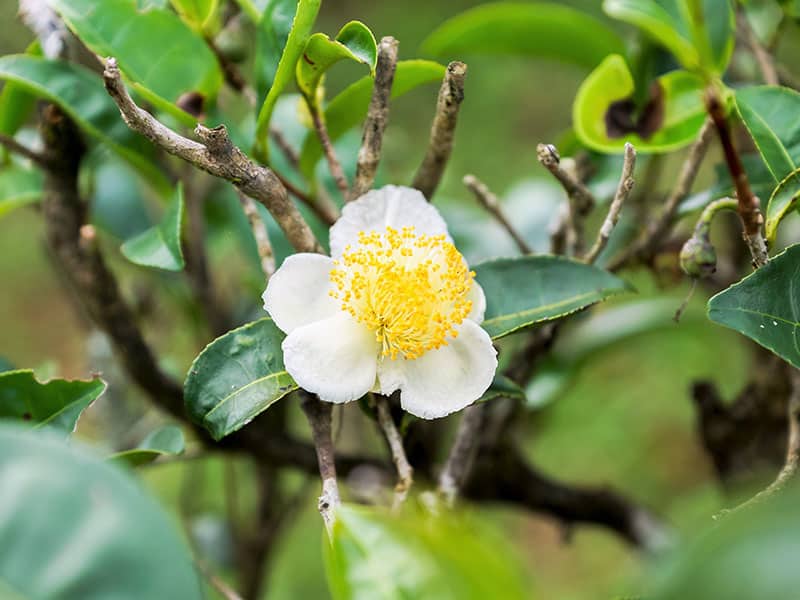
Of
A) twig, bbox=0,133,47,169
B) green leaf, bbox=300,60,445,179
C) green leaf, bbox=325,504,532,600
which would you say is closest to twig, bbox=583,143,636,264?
green leaf, bbox=300,60,445,179

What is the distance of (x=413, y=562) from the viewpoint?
32cm

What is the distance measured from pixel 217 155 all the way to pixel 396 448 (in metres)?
0.18

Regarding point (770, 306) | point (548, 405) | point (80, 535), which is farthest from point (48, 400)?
point (548, 405)

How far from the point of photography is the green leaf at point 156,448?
485mm

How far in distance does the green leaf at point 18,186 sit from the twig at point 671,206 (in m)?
0.44

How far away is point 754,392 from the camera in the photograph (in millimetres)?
753

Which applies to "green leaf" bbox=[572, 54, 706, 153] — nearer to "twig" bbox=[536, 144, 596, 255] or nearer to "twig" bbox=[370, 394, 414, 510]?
"twig" bbox=[536, 144, 596, 255]

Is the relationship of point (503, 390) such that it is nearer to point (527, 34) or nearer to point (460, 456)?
point (460, 456)

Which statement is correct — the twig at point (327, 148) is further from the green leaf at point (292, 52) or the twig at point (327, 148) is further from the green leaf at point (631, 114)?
the green leaf at point (631, 114)

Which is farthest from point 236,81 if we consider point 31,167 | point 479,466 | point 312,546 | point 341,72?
point 341,72

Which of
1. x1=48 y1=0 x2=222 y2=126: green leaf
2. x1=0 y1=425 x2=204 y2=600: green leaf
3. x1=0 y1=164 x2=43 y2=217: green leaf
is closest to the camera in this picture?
x1=0 y1=425 x2=204 y2=600: green leaf

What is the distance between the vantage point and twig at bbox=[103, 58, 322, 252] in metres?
0.42

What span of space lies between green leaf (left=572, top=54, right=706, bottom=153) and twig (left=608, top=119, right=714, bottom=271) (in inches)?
0.8

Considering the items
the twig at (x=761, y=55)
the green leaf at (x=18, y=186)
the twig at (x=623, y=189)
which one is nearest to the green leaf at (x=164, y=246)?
the green leaf at (x=18, y=186)
